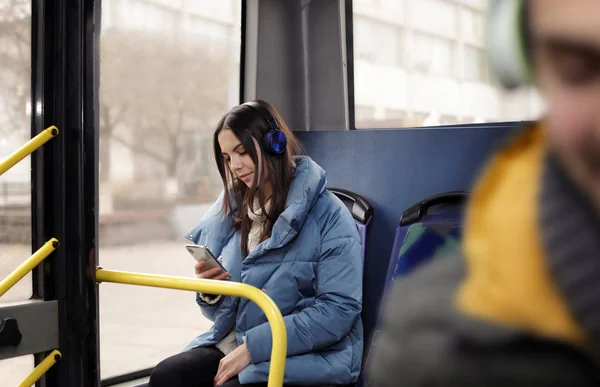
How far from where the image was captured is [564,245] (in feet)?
0.84

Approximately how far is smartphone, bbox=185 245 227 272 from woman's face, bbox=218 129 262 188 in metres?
0.27

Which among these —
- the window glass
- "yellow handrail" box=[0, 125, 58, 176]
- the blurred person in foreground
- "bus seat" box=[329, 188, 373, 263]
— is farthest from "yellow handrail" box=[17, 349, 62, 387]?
the blurred person in foreground

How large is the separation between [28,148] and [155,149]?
0.95 meters

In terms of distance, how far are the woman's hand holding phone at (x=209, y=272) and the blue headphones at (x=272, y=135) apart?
38 cm

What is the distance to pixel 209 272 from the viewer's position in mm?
2061

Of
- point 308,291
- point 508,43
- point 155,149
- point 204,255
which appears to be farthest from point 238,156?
point 508,43

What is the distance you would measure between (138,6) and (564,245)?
2.71 meters

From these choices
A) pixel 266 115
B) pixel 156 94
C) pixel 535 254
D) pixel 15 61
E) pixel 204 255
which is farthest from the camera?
pixel 156 94

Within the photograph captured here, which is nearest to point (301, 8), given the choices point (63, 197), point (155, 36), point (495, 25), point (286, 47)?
point (286, 47)

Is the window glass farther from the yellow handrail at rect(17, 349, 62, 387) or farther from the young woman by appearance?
the young woman

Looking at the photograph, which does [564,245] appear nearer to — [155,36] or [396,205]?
[396,205]

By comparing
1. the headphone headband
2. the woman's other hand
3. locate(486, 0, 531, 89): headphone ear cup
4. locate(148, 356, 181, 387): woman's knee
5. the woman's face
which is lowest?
locate(148, 356, 181, 387): woman's knee

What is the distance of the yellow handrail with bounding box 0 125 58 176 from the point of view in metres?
1.95

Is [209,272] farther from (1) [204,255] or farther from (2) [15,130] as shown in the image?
(2) [15,130]
